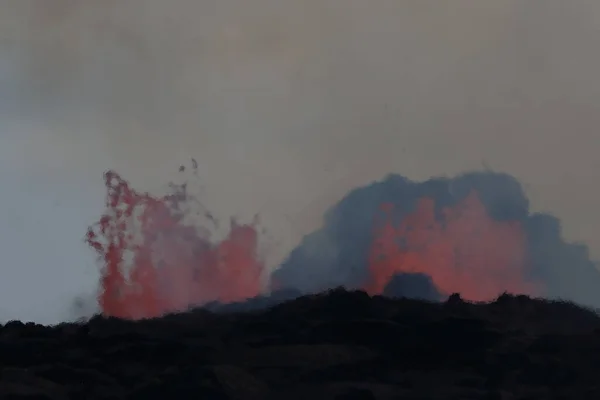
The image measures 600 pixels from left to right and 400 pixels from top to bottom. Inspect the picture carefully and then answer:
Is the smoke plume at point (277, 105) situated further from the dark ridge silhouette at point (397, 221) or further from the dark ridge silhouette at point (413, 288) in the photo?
the dark ridge silhouette at point (413, 288)

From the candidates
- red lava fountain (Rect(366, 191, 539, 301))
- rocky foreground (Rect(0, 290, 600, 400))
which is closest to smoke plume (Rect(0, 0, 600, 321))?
red lava fountain (Rect(366, 191, 539, 301))

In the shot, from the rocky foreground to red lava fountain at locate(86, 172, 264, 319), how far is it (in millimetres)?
101

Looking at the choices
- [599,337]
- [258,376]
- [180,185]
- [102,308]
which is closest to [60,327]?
[102,308]

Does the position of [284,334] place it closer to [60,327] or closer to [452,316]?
[452,316]

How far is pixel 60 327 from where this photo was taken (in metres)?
3.51

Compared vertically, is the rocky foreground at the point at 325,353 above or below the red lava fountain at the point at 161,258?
below

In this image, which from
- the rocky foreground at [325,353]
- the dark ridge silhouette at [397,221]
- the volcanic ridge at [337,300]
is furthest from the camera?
the dark ridge silhouette at [397,221]

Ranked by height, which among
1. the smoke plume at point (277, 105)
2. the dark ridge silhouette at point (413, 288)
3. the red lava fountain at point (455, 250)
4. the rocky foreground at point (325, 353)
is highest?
the smoke plume at point (277, 105)

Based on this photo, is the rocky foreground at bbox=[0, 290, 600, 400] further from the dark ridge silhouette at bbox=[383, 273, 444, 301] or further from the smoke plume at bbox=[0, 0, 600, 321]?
the smoke plume at bbox=[0, 0, 600, 321]

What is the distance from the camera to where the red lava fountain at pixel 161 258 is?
3568mm

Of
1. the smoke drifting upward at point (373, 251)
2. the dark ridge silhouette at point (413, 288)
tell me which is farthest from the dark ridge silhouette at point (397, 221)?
the dark ridge silhouette at point (413, 288)

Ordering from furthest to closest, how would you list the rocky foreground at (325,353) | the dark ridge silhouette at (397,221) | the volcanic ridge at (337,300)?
the dark ridge silhouette at (397,221) < the volcanic ridge at (337,300) < the rocky foreground at (325,353)

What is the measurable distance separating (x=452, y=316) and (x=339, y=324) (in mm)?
423

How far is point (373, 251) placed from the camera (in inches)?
141
